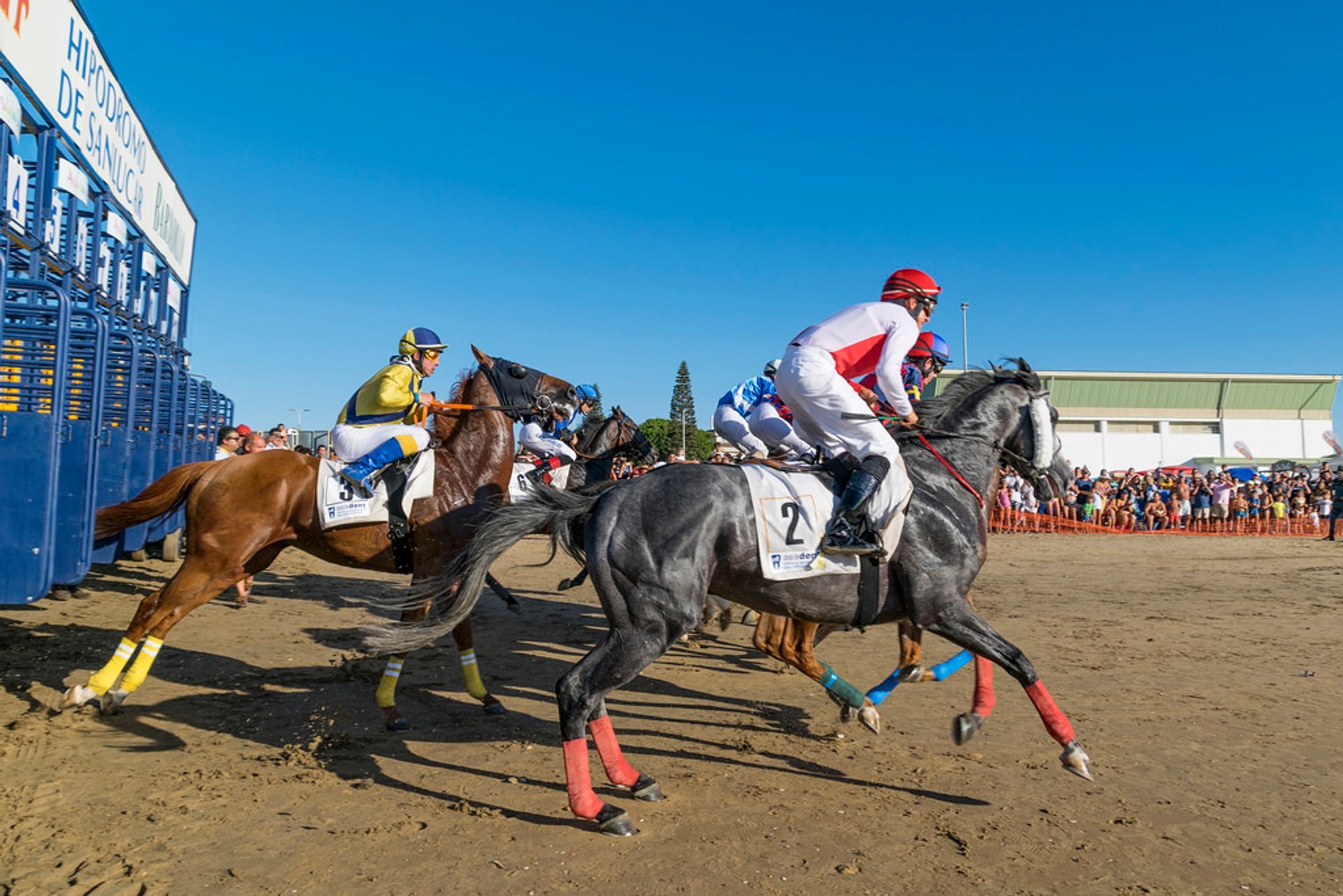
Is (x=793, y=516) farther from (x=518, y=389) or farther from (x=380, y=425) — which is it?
(x=380, y=425)

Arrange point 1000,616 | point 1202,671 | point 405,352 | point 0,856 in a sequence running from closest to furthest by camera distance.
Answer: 1. point 0,856
2. point 405,352
3. point 1202,671
4. point 1000,616

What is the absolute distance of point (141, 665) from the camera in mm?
5281

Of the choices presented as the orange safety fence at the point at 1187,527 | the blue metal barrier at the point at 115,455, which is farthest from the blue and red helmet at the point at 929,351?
the orange safety fence at the point at 1187,527

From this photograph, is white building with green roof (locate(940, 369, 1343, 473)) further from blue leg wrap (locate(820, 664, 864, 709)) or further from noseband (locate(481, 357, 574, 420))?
blue leg wrap (locate(820, 664, 864, 709))

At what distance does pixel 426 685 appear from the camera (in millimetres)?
6312

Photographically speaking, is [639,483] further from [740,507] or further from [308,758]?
[308,758]

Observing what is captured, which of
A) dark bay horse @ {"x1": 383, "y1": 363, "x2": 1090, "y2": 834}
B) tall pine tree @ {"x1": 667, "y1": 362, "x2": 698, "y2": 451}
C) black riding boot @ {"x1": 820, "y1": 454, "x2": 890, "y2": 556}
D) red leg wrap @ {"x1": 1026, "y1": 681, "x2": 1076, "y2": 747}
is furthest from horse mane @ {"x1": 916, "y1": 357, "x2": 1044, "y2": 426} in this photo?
tall pine tree @ {"x1": 667, "y1": 362, "x2": 698, "y2": 451}

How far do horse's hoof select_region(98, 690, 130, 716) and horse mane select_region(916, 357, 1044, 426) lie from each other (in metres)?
5.40

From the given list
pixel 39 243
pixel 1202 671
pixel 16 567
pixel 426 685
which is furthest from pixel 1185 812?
pixel 39 243

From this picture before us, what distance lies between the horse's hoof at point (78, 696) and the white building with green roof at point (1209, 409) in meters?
55.4

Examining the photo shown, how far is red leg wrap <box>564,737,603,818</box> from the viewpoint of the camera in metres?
3.74

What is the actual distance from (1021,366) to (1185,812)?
264 cm

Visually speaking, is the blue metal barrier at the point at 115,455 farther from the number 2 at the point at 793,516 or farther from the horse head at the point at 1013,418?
the horse head at the point at 1013,418

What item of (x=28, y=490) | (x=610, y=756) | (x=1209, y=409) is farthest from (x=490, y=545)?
(x=1209, y=409)
